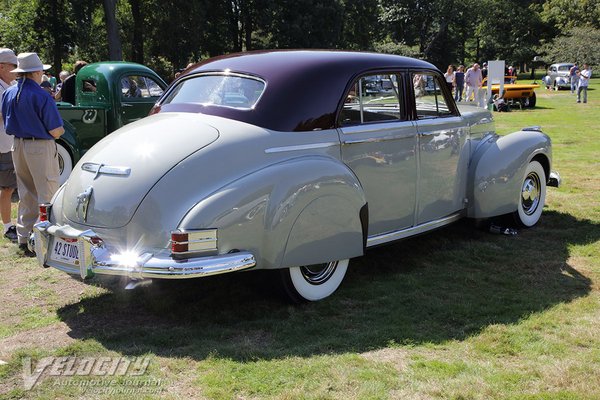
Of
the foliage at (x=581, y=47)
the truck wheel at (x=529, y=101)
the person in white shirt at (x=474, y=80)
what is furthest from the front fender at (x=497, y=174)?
the foliage at (x=581, y=47)

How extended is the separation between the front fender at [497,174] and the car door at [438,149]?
134 mm

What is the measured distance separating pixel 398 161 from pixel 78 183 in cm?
248

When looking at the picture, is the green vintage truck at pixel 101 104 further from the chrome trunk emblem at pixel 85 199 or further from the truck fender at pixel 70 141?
the chrome trunk emblem at pixel 85 199

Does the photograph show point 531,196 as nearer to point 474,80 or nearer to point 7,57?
point 7,57

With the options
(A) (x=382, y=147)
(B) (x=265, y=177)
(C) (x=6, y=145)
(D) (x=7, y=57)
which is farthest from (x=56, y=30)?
(B) (x=265, y=177)

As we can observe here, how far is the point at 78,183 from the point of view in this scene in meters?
4.02

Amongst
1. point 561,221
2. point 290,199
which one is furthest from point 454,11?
point 290,199

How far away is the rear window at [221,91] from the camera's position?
4199 mm

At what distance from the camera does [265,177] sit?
372cm

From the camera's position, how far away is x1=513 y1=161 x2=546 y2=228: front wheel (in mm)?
6188

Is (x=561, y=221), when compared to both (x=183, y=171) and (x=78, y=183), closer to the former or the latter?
(x=183, y=171)

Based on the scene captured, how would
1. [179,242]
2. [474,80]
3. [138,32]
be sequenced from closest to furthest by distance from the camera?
[179,242] → [474,80] → [138,32]

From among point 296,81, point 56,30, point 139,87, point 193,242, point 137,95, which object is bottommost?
point 193,242

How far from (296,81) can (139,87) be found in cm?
543
